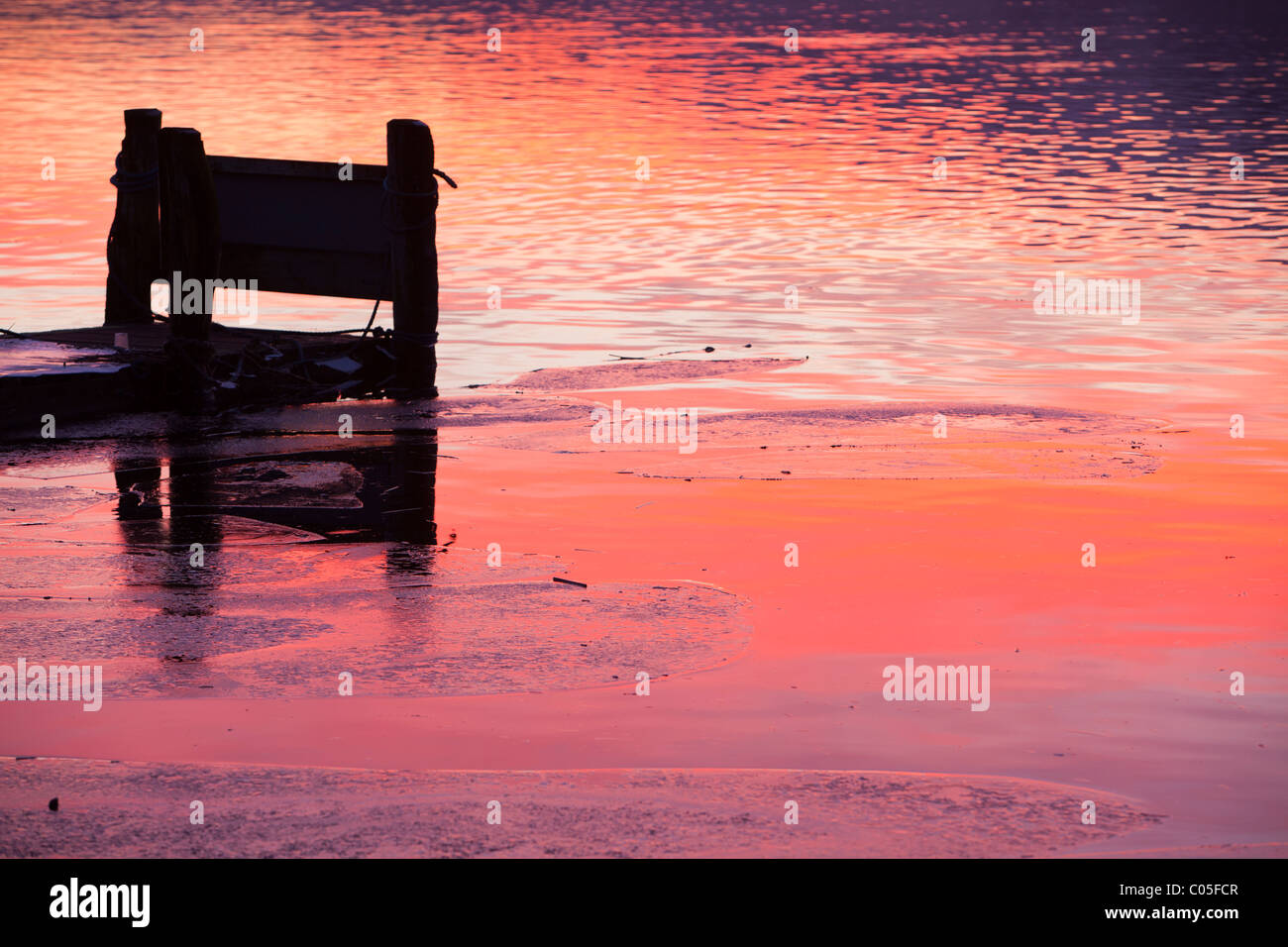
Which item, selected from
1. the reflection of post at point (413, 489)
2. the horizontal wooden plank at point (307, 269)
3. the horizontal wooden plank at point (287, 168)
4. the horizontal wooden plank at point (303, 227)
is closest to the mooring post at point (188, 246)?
the horizontal wooden plank at point (287, 168)

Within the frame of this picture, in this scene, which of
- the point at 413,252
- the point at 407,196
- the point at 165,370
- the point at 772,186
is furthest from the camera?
the point at 772,186

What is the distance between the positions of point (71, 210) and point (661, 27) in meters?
49.3

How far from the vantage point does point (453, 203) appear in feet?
85.3

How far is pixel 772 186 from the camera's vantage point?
27.8m

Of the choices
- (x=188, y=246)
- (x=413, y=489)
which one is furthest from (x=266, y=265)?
(x=413, y=489)

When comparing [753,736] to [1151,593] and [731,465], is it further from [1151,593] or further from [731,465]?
[731,465]

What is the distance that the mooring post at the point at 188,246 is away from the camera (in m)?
12.8

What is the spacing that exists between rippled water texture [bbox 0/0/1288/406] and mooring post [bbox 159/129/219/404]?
2.50 metres

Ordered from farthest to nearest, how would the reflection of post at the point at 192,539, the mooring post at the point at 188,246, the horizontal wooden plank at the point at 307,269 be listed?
the horizontal wooden plank at the point at 307,269 → the mooring post at the point at 188,246 → the reflection of post at the point at 192,539

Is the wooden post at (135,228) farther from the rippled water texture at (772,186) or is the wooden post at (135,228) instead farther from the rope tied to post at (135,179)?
the rippled water texture at (772,186)

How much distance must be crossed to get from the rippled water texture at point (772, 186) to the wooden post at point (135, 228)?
89.2 inches

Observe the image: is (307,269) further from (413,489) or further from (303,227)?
(413,489)

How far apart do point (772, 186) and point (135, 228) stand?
47.9 feet
